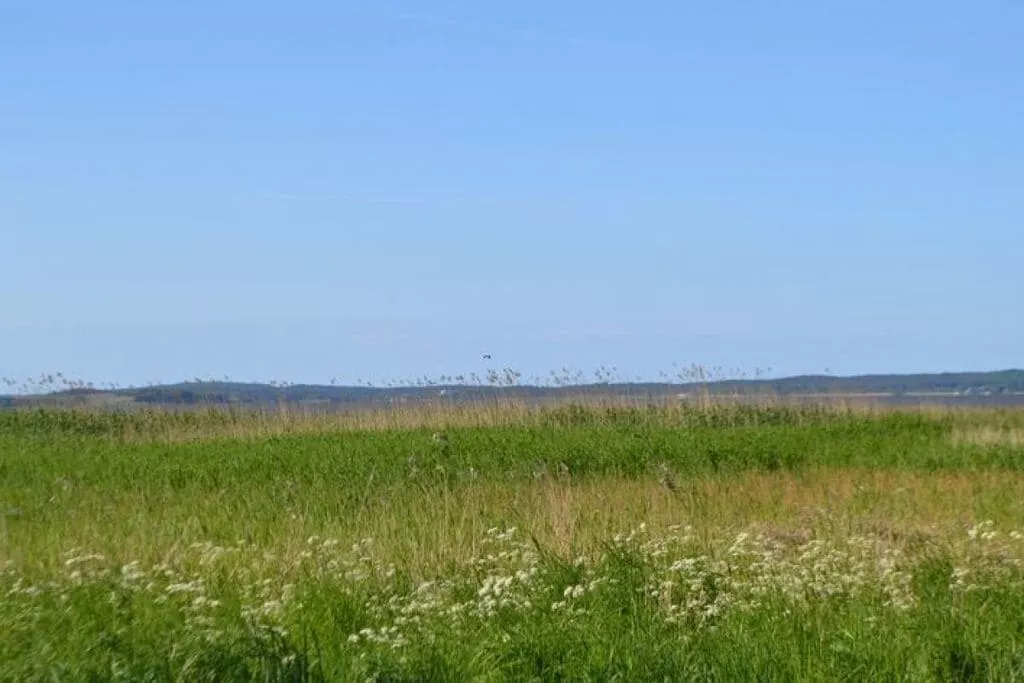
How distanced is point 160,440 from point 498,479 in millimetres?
14972

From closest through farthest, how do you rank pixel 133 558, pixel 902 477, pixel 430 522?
pixel 133 558 → pixel 430 522 → pixel 902 477

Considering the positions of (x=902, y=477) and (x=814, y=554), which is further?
(x=902, y=477)

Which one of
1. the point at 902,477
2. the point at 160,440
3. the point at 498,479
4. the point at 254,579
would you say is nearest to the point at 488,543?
the point at 254,579

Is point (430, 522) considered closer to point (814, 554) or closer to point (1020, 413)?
point (814, 554)

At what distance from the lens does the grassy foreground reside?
6.85 meters

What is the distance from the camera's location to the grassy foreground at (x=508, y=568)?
6848 millimetres

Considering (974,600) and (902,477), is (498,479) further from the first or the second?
(974,600)

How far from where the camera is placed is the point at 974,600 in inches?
321

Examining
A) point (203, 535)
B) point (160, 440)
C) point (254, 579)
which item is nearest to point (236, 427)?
point (160, 440)

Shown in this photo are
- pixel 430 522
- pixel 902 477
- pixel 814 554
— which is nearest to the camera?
pixel 814 554

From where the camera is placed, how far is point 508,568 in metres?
9.82

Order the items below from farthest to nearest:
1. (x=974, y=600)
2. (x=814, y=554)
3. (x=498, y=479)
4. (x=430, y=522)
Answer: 1. (x=498, y=479)
2. (x=430, y=522)
3. (x=814, y=554)
4. (x=974, y=600)

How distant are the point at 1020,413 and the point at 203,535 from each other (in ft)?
95.2

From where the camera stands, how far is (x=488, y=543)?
35.9 ft
